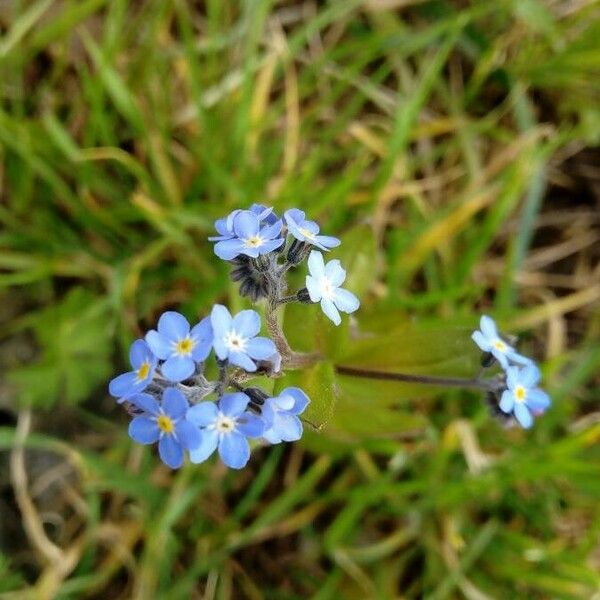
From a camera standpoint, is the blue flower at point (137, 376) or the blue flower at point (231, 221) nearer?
the blue flower at point (137, 376)

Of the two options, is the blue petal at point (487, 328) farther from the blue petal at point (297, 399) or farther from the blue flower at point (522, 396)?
the blue petal at point (297, 399)

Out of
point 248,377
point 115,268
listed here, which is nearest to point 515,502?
point 248,377

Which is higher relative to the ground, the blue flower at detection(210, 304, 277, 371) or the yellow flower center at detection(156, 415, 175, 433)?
the blue flower at detection(210, 304, 277, 371)

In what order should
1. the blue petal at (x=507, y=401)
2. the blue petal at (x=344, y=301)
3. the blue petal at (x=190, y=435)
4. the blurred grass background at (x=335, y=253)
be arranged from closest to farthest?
the blue petal at (x=190, y=435) → the blue petal at (x=344, y=301) → the blue petal at (x=507, y=401) → the blurred grass background at (x=335, y=253)

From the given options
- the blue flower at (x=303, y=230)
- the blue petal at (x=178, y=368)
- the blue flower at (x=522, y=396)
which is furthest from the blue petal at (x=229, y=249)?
the blue flower at (x=522, y=396)

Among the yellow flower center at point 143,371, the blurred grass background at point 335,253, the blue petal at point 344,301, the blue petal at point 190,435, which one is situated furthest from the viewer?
the blurred grass background at point 335,253

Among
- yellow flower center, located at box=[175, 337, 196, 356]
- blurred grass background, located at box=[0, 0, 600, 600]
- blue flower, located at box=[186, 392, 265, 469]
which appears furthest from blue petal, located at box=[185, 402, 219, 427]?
blurred grass background, located at box=[0, 0, 600, 600]

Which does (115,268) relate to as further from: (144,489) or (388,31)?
(388,31)

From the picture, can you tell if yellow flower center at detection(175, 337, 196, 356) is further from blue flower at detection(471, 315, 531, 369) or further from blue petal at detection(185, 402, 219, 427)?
blue flower at detection(471, 315, 531, 369)
